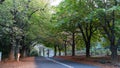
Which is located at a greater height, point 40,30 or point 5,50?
point 40,30

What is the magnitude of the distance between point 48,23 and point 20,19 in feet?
30.4

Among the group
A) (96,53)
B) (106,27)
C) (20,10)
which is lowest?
(96,53)

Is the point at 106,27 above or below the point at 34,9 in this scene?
below

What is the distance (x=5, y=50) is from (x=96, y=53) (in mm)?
30029

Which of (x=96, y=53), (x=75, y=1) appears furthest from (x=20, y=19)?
(x=96, y=53)

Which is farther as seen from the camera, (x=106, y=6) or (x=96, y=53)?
(x=96, y=53)

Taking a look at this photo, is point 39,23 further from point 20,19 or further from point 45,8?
point 20,19

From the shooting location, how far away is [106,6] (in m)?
28.7

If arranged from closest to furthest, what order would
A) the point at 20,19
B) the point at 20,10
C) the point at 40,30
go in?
1. the point at 20,10
2. the point at 20,19
3. the point at 40,30

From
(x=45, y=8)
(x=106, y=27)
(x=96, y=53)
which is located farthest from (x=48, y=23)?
(x=96, y=53)

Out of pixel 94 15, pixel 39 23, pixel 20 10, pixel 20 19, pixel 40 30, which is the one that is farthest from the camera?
pixel 40 30

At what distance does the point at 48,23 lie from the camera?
4122 cm

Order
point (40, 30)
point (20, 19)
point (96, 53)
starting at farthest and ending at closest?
1. point (96, 53)
2. point (40, 30)
3. point (20, 19)

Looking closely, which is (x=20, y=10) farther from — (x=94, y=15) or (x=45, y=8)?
(x=94, y=15)
